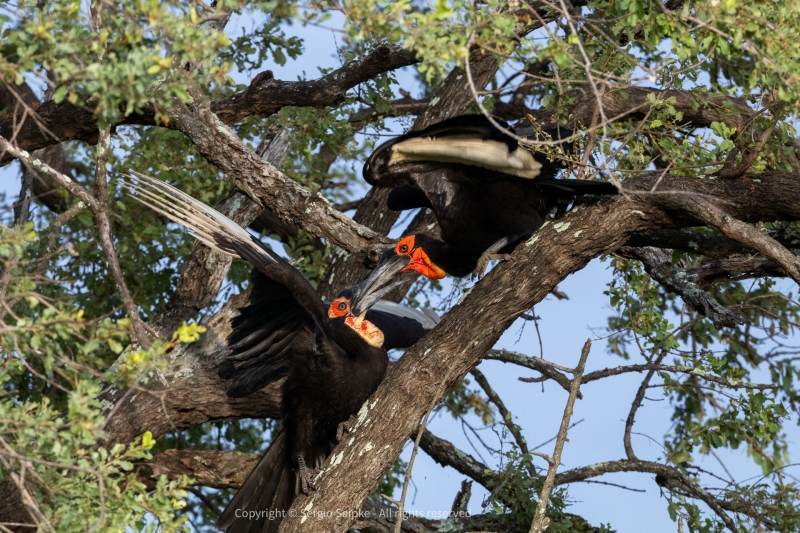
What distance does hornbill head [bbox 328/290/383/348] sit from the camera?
388 cm

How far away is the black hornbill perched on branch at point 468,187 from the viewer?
11.8 feet

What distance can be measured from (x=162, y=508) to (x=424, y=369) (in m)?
1.38

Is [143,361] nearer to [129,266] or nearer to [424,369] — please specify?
[424,369]

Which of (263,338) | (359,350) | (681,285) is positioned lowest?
(263,338)

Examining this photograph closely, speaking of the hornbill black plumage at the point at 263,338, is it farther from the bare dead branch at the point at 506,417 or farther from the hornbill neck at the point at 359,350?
the bare dead branch at the point at 506,417

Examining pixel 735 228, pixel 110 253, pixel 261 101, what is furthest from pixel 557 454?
pixel 261 101

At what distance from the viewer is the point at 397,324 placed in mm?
4234

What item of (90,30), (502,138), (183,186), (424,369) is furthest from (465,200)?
(90,30)

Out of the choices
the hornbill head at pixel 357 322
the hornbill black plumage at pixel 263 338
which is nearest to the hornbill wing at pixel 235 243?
the hornbill black plumage at pixel 263 338

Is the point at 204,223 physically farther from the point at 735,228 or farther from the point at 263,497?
the point at 735,228

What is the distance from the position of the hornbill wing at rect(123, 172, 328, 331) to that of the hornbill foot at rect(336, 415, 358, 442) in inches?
16.2

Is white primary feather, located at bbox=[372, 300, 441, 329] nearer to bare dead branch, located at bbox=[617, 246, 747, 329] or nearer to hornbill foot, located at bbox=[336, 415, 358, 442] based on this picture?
hornbill foot, located at bbox=[336, 415, 358, 442]

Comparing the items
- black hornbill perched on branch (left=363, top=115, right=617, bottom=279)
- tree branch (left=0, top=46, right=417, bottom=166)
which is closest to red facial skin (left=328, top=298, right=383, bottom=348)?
black hornbill perched on branch (left=363, top=115, right=617, bottom=279)

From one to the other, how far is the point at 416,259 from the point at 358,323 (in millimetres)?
442
